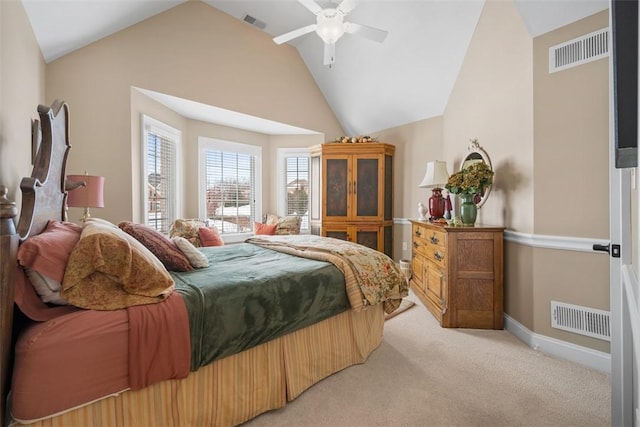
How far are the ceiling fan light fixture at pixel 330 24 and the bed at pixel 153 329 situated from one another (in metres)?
2.02

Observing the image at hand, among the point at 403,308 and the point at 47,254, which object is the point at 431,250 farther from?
the point at 47,254

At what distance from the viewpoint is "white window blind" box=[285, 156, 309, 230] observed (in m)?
5.29

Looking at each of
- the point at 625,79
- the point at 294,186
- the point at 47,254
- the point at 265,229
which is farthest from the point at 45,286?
the point at 294,186

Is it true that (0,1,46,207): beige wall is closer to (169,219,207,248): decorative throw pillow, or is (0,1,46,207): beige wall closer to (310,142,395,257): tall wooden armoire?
(169,219,207,248): decorative throw pillow

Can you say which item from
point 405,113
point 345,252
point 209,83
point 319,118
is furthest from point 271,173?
point 345,252

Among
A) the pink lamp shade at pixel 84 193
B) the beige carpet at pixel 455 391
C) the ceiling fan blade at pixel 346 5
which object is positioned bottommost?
the beige carpet at pixel 455 391

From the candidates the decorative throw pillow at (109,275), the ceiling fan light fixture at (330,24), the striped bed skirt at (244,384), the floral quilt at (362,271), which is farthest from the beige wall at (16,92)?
the ceiling fan light fixture at (330,24)

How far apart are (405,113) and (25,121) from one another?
4268 millimetres

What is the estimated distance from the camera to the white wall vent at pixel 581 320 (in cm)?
207

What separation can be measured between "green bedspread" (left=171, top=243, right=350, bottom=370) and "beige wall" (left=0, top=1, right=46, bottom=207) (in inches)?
50.5

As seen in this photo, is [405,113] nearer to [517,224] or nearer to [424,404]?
[517,224]

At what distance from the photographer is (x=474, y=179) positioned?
2.72m

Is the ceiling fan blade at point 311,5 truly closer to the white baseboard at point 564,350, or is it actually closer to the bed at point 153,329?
the bed at point 153,329

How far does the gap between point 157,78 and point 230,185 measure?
1.97 metres
